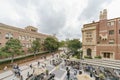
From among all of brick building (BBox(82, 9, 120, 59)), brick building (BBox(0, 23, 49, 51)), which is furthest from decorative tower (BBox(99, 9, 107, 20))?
brick building (BBox(0, 23, 49, 51))

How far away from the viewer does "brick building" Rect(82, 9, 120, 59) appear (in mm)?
26703

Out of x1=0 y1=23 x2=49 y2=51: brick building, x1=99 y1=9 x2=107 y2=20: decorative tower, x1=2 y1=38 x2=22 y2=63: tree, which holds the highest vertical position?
x1=99 y1=9 x2=107 y2=20: decorative tower

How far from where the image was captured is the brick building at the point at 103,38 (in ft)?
87.6

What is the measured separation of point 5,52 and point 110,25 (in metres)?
27.6

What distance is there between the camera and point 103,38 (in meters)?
29.1

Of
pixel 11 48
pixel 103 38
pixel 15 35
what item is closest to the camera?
pixel 11 48

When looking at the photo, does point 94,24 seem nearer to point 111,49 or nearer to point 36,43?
point 111,49

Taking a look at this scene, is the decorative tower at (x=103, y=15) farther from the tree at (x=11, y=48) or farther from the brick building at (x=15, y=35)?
the brick building at (x=15, y=35)

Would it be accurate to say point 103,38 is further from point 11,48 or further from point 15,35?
point 15,35

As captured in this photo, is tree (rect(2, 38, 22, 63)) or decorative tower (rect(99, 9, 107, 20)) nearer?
tree (rect(2, 38, 22, 63))

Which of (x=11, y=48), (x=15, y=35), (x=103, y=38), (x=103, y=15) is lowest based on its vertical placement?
(x=11, y=48)

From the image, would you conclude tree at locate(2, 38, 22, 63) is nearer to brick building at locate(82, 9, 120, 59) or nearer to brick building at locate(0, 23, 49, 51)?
brick building at locate(0, 23, 49, 51)

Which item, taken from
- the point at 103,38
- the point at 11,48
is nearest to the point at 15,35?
the point at 11,48

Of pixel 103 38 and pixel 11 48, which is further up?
pixel 103 38
